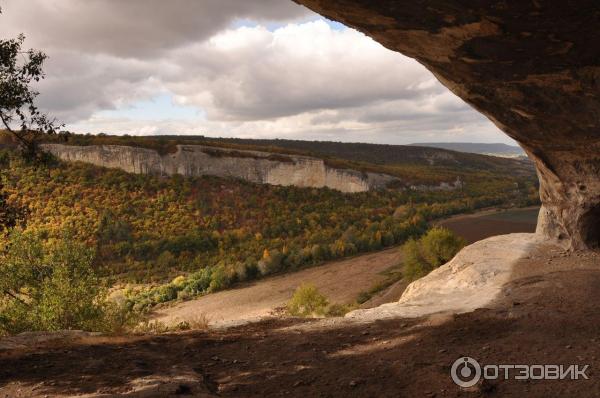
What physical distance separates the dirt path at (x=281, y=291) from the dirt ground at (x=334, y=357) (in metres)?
22.1

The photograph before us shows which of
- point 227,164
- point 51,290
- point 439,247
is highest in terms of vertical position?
point 227,164

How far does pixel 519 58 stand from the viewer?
8.30 metres

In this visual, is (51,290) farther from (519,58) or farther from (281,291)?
(281,291)

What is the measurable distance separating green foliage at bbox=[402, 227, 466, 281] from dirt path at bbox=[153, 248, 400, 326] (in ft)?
20.6

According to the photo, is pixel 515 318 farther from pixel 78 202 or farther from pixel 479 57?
pixel 78 202

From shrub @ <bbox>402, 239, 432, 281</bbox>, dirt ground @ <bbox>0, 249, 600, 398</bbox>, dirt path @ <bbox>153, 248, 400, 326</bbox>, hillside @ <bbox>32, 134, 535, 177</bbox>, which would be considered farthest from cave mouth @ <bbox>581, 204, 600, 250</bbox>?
hillside @ <bbox>32, 134, 535, 177</bbox>

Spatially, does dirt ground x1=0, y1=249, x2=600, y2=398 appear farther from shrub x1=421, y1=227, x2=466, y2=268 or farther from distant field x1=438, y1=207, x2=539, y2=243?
distant field x1=438, y1=207, x2=539, y2=243

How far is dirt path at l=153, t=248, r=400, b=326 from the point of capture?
33500mm

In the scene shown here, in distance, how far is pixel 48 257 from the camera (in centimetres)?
1534

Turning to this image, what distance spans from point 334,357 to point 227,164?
65439mm

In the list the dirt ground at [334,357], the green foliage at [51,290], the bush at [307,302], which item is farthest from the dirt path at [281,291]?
the dirt ground at [334,357]

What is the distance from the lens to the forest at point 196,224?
4291 cm

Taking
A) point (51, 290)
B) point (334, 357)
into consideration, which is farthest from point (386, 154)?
point (334, 357)

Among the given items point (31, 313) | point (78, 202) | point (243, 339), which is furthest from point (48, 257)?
point (78, 202)
